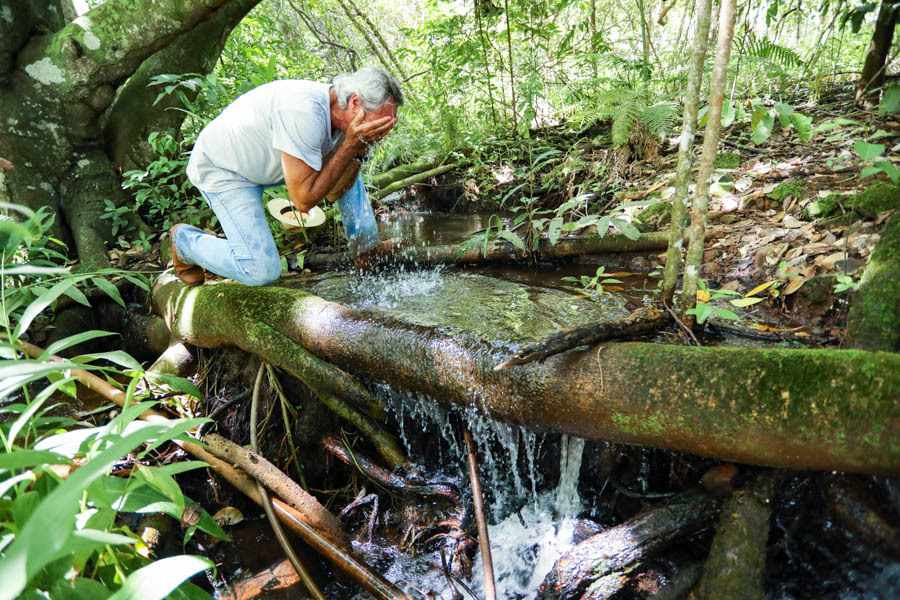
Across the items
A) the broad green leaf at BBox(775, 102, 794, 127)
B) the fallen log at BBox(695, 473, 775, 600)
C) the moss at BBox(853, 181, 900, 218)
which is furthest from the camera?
the moss at BBox(853, 181, 900, 218)

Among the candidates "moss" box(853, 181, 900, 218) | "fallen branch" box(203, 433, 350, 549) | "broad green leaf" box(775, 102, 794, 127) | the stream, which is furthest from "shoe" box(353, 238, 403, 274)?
"moss" box(853, 181, 900, 218)

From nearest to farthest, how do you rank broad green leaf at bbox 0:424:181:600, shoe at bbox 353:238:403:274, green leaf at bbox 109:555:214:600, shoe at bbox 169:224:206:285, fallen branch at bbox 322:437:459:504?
broad green leaf at bbox 0:424:181:600, green leaf at bbox 109:555:214:600, fallen branch at bbox 322:437:459:504, shoe at bbox 169:224:206:285, shoe at bbox 353:238:403:274

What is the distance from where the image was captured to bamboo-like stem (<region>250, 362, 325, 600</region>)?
75.0 inches

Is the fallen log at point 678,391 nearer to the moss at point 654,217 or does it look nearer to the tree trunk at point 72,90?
the moss at point 654,217

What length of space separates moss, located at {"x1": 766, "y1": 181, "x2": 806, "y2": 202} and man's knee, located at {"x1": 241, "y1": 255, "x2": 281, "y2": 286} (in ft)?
11.9

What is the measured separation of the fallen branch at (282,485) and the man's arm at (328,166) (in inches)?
56.4

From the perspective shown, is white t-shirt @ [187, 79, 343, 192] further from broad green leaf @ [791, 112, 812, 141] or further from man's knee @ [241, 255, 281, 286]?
broad green leaf @ [791, 112, 812, 141]

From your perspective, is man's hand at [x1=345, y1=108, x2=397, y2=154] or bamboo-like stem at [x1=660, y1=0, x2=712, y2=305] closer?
bamboo-like stem at [x1=660, y1=0, x2=712, y2=305]

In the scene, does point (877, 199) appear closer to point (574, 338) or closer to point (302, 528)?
point (574, 338)

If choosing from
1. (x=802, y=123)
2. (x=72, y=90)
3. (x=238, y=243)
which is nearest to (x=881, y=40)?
(x=802, y=123)

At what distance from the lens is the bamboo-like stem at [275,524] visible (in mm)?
1906

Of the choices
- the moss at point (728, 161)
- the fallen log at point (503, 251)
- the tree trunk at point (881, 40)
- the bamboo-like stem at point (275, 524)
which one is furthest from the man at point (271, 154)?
the tree trunk at point (881, 40)

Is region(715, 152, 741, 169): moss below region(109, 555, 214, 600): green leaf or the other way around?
the other way around

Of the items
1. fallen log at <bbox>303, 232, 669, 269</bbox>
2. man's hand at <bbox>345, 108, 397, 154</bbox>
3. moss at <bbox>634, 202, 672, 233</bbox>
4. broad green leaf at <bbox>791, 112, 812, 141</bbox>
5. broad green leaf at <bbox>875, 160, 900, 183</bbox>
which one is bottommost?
fallen log at <bbox>303, 232, 669, 269</bbox>
